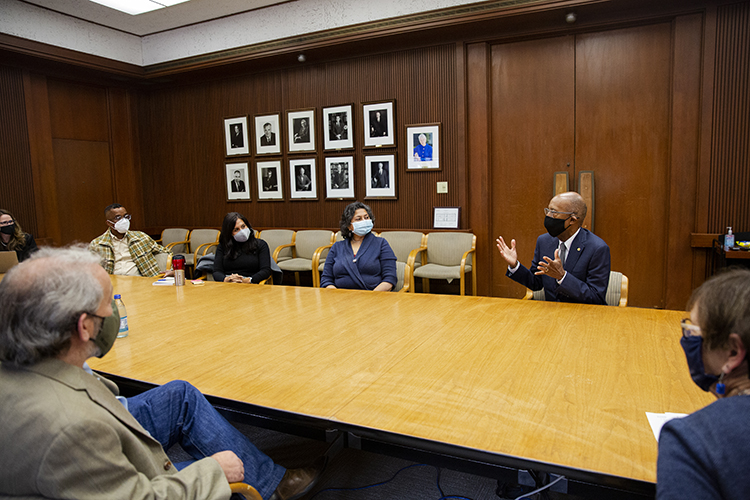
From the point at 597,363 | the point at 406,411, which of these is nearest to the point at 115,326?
the point at 406,411

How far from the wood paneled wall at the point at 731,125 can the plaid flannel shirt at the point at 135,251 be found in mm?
5406

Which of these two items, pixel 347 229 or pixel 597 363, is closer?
pixel 597 363

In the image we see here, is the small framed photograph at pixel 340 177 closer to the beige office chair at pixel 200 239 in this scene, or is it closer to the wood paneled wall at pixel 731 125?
the beige office chair at pixel 200 239

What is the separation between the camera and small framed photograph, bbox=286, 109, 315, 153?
6.60 metres

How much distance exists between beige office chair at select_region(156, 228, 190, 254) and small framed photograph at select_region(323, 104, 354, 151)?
104 inches

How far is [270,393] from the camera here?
1.60 meters

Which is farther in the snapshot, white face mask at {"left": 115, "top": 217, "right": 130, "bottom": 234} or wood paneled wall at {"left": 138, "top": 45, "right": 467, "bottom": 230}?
wood paneled wall at {"left": 138, "top": 45, "right": 467, "bottom": 230}

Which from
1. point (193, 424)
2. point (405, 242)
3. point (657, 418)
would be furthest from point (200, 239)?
point (657, 418)

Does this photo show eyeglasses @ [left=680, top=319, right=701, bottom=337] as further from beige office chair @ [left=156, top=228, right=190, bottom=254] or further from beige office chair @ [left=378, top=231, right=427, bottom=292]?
beige office chair @ [left=156, top=228, right=190, bottom=254]

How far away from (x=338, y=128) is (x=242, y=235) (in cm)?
272

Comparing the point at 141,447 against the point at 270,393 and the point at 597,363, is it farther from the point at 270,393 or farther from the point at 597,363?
the point at 597,363

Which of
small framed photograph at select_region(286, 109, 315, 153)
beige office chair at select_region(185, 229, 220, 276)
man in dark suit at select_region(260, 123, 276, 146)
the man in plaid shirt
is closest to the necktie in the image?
the man in plaid shirt

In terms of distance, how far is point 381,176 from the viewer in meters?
6.28

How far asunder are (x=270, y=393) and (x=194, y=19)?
653cm
